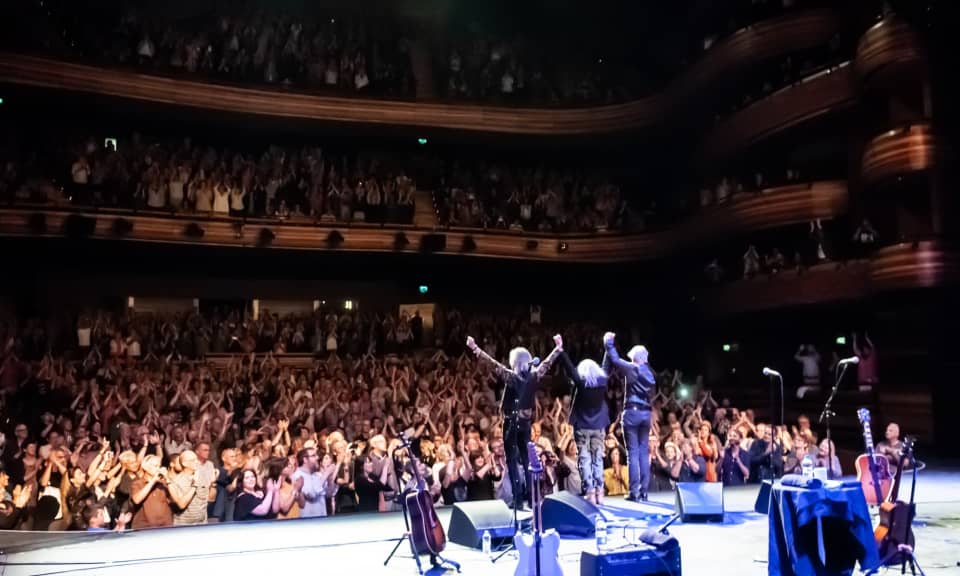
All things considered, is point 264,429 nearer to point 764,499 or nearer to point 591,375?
point 591,375

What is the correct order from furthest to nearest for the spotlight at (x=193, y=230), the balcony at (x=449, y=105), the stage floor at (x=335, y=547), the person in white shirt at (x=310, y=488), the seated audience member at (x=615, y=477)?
the balcony at (x=449, y=105), the spotlight at (x=193, y=230), the seated audience member at (x=615, y=477), the person in white shirt at (x=310, y=488), the stage floor at (x=335, y=547)

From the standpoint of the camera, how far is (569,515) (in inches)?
244

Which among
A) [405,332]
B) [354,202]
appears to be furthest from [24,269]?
[405,332]

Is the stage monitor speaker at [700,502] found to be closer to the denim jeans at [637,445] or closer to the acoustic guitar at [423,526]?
the denim jeans at [637,445]

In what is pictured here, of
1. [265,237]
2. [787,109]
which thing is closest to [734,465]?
[787,109]

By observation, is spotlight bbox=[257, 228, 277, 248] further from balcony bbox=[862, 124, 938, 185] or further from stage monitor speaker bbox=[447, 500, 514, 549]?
stage monitor speaker bbox=[447, 500, 514, 549]

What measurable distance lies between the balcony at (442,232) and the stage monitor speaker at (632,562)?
A: 524 inches

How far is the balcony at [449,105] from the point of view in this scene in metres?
16.4

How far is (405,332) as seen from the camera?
16.8 meters

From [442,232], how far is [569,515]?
40.5 ft

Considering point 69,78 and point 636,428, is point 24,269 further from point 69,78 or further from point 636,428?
point 636,428

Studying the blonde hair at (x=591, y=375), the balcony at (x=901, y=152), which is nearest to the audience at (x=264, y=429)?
the blonde hair at (x=591, y=375)

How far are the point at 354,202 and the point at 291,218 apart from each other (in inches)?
65.9

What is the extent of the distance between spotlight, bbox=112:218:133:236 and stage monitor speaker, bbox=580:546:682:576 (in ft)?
45.0
